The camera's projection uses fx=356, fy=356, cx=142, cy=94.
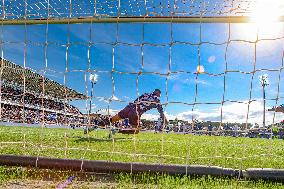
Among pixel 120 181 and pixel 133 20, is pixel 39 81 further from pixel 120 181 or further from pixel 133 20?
pixel 120 181

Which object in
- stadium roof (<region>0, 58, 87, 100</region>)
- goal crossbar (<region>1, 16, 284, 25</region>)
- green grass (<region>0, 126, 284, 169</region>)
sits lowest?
green grass (<region>0, 126, 284, 169</region>)

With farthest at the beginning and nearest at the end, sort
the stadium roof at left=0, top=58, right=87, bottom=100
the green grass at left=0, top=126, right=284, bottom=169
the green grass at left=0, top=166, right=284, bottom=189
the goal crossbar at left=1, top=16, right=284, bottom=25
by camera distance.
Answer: the stadium roof at left=0, top=58, right=87, bottom=100
the green grass at left=0, top=126, right=284, bottom=169
the goal crossbar at left=1, top=16, right=284, bottom=25
the green grass at left=0, top=166, right=284, bottom=189

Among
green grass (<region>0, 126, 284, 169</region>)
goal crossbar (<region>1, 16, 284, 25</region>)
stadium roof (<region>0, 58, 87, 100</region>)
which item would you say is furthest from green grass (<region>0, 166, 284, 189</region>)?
goal crossbar (<region>1, 16, 284, 25</region>)

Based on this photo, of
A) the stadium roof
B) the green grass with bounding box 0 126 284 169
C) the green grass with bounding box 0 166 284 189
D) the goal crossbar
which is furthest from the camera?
the stadium roof

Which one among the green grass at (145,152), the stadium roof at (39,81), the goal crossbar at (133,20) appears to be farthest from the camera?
the stadium roof at (39,81)

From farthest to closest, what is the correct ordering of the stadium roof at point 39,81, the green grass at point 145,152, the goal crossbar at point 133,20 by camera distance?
the stadium roof at point 39,81, the green grass at point 145,152, the goal crossbar at point 133,20

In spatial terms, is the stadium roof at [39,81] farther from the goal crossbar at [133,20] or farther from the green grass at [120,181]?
the green grass at [120,181]

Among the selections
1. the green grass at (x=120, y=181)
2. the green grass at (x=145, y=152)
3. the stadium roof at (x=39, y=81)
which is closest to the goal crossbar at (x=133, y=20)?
the stadium roof at (x=39, y=81)

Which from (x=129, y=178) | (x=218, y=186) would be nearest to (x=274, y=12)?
(x=218, y=186)

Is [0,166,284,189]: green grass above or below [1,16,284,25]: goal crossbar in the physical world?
below

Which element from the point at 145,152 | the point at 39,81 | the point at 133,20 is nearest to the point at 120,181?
the point at 133,20

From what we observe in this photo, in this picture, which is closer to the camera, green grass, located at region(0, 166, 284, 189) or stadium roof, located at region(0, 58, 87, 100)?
green grass, located at region(0, 166, 284, 189)

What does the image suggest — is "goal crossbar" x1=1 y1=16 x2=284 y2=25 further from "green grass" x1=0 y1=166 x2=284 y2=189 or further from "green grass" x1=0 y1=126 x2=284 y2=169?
"green grass" x1=0 y1=166 x2=284 y2=189

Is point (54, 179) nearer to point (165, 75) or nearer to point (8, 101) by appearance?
point (165, 75)
